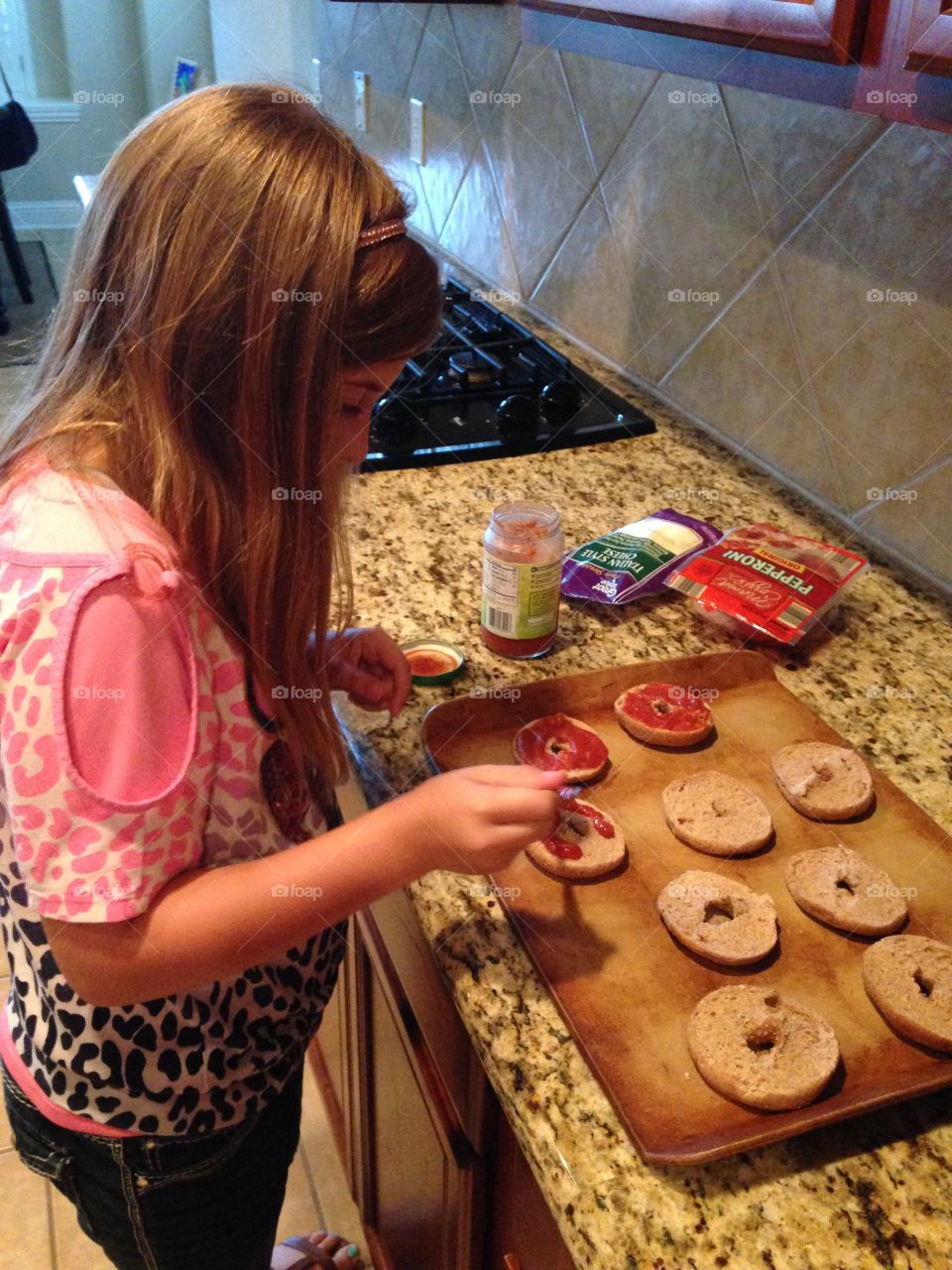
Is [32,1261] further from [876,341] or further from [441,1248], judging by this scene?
[876,341]

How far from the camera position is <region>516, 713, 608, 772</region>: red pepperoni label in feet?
2.81

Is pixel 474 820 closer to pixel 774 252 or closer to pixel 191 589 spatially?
pixel 191 589

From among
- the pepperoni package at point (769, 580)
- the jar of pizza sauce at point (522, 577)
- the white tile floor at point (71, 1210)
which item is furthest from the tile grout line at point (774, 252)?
the white tile floor at point (71, 1210)

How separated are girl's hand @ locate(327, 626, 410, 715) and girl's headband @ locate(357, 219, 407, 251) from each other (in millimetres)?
357

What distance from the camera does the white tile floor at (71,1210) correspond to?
53.7 inches

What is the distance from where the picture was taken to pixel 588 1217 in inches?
21.9

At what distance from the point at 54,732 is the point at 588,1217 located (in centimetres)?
39

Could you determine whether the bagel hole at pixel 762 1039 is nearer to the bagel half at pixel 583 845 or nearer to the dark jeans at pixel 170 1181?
the bagel half at pixel 583 845

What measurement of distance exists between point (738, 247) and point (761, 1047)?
997 millimetres

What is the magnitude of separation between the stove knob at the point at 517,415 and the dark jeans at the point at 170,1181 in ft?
2.85

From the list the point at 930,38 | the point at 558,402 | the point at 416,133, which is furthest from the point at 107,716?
the point at 416,133

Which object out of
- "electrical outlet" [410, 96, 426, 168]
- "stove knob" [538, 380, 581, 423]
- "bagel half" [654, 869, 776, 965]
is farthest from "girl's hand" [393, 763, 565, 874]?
"electrical outlet" [410, 96, 426, 168]

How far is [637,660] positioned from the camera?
101cm

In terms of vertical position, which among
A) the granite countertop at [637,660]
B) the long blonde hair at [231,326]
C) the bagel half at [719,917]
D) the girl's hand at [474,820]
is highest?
the long blonde hair at [231,326]
